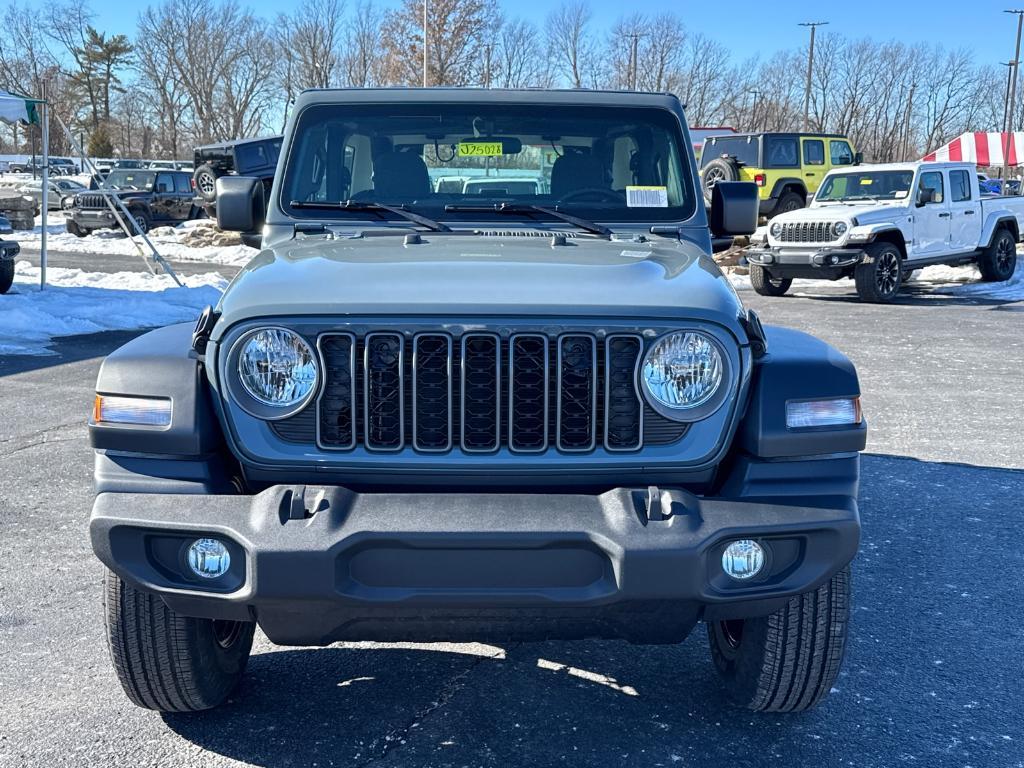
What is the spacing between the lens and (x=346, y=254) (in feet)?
10.5

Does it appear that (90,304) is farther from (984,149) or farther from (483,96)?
(984,149)

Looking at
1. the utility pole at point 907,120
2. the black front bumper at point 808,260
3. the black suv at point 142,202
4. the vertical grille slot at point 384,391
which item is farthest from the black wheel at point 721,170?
the utility pole at point 907,120

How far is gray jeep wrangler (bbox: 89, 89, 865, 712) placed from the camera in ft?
8.16

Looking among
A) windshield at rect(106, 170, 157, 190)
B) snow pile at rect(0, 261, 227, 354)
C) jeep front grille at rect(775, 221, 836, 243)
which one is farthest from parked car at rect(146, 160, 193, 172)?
jeep front grille at rect(775, 221, 836, 243)

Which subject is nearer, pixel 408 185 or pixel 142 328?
pixel 408 185

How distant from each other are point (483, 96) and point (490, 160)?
0.29 metres

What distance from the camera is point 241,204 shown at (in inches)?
160

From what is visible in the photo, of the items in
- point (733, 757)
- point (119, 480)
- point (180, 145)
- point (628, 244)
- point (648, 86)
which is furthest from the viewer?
point (180, 145)

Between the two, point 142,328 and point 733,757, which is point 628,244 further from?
point 142,328

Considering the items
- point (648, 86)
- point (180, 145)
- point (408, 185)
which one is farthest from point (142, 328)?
point (180, 145)

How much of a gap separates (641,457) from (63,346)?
9064 mm

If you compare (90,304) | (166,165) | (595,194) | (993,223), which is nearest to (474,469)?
(595,194)

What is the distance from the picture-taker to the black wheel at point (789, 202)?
24438 mm

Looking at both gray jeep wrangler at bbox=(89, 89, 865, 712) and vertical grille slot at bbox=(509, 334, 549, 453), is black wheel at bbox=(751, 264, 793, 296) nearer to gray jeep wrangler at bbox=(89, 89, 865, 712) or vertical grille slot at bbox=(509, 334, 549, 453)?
gray jeep wrangler at bbox=(89, 89, 865, 712)
